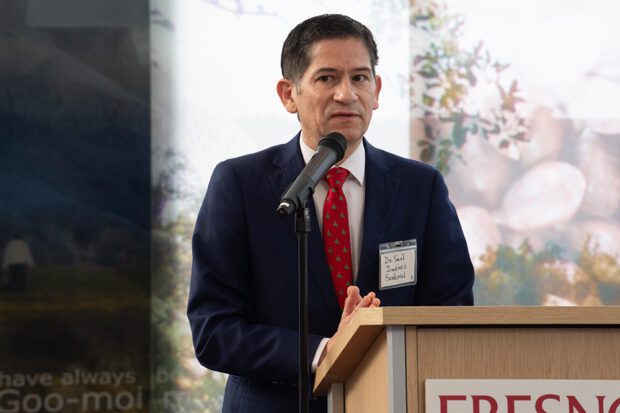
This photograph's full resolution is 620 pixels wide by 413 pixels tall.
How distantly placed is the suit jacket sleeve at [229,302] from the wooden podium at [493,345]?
0.57 metres

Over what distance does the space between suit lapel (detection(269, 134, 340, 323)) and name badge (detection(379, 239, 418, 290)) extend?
0.11m

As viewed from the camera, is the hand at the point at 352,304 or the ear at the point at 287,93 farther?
the ear at the point at 287,93

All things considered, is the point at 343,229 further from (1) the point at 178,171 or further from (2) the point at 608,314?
(1) the point at 178,171

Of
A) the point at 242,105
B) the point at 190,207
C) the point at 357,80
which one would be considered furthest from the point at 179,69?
the point at 357,80

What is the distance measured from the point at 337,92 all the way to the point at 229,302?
1.64 feet

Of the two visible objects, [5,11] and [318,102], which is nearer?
[318,102]

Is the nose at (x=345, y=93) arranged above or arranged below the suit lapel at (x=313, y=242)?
above

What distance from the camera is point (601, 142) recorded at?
14.4 feet

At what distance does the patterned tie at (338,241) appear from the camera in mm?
2002

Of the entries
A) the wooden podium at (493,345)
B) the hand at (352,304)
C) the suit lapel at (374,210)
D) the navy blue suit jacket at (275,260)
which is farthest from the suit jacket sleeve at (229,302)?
the wooden podium at (493,345)

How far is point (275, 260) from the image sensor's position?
202 centimetres

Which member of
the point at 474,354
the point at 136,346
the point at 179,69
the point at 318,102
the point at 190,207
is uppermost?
the point at 179,69

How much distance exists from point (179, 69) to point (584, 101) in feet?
6.05

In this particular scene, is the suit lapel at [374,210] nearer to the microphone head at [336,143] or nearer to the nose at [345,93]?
the nose at [345,93]
